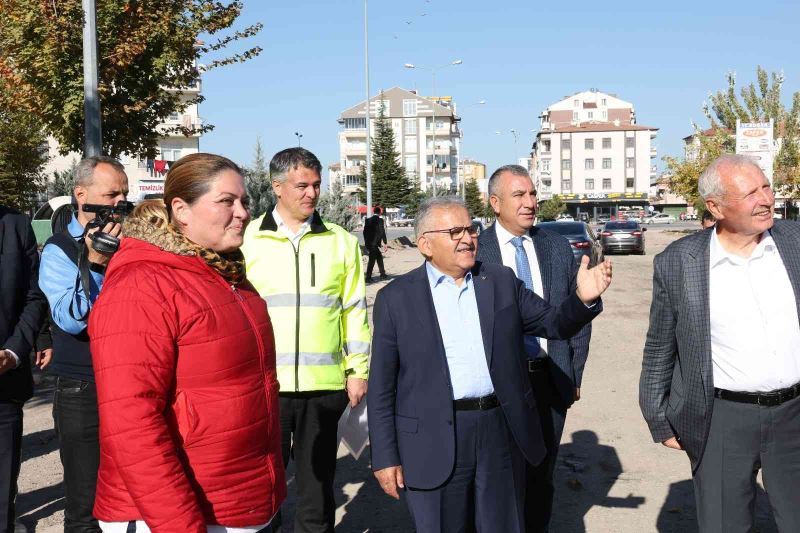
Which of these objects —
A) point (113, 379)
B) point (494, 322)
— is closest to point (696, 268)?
point (494, 322)

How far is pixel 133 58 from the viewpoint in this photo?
14.4m

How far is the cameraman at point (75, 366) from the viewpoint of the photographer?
3.93m

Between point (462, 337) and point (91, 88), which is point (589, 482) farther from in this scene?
point (91, 88)

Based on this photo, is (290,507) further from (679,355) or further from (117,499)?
(117,499)

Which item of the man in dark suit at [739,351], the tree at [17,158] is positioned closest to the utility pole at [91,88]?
the man in dark suit at [739,351]

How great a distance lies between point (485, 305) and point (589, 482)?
119 inches

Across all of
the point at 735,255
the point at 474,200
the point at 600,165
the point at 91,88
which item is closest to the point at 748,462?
the point at 735,255

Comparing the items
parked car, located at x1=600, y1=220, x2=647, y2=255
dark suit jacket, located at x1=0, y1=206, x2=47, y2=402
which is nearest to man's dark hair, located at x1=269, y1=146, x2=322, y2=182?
dark suit jacket, located at x1=0, y1=206, x2=47, y2=402

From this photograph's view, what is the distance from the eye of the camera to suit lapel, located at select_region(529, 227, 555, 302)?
489 cm

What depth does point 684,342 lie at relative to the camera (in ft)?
12.5

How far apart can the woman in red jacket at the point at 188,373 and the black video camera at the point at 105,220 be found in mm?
812

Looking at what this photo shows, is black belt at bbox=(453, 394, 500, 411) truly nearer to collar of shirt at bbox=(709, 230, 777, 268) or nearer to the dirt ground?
collar of shirt at bbox=(709, 230, 777, 268)

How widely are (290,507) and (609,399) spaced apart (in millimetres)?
4267

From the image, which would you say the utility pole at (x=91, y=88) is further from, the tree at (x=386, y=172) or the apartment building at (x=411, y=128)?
the apartment building at (x=411, y=128)
